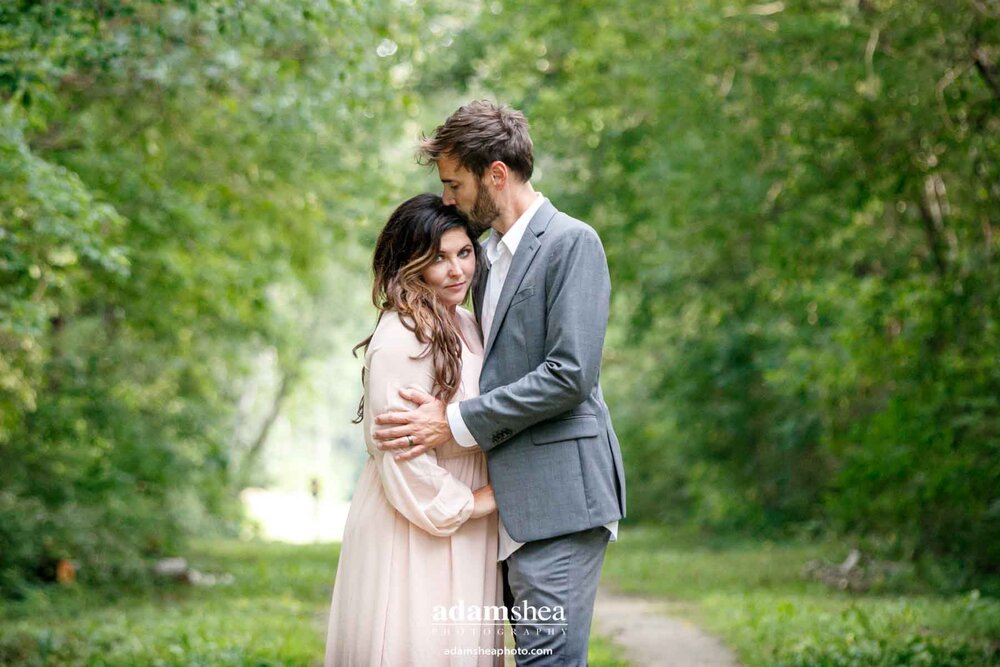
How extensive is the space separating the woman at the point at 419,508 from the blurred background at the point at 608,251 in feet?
9.82

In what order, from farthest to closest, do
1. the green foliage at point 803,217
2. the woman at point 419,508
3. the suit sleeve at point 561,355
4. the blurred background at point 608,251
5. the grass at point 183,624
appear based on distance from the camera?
the green foliage at point 803,217
the blurred background at point 608,251
the grass at point 183,624
the woman at point 419,508
the suit sleeve at point 561,355

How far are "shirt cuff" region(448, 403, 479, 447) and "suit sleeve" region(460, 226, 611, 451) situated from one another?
0.02 meters

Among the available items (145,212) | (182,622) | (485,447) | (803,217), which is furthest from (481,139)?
(145,212)

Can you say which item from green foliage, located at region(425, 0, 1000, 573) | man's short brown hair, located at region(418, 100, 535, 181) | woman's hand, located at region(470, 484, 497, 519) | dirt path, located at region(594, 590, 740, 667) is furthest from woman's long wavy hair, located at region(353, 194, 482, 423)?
green foliage, located at region(425, 0, 1000, 573)

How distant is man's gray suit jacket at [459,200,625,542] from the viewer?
3598mm

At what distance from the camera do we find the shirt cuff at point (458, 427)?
144 inches

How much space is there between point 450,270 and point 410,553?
94 centimetres

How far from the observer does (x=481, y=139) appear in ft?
12.2

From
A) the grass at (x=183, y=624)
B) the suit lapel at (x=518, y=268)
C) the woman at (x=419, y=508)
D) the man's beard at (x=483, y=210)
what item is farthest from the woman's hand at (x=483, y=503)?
the grass at (x=183, y=624)

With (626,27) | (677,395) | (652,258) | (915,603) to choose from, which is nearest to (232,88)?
(626,27)

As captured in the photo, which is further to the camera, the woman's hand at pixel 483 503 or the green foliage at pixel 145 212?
the green foliage at pixel 145 212

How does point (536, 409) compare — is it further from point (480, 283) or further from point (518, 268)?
point (480, 283)

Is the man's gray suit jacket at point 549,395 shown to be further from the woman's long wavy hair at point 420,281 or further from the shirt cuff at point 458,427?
the woman's long wavy hair at point 420,281

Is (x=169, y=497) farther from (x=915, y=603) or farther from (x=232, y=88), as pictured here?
(x=915, y=603)
